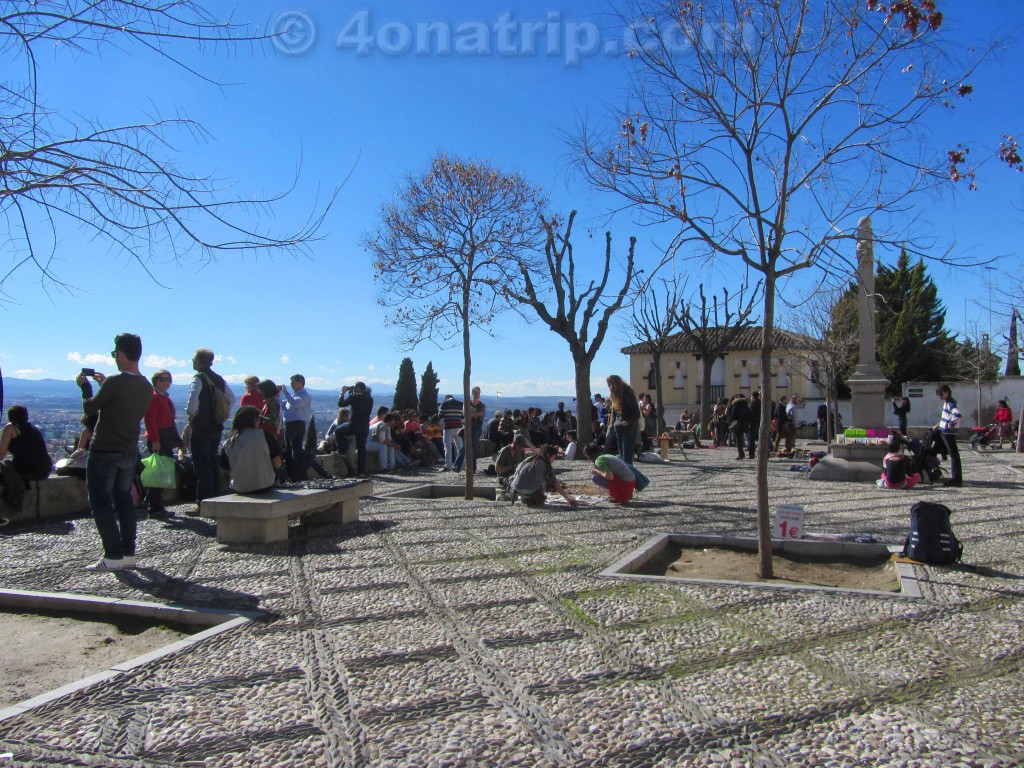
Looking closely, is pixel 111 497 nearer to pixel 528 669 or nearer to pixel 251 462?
pixel 251 462

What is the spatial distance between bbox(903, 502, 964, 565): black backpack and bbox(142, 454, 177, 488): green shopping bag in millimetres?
6862

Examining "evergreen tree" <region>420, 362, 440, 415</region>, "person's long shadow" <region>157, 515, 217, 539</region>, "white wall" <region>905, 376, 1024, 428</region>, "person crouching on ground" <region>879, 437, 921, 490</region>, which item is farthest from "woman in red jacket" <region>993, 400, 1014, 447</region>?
"evergreen tree" <region>420, 362, 440, 415</region>

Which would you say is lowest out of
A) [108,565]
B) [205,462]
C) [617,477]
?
[108,565]

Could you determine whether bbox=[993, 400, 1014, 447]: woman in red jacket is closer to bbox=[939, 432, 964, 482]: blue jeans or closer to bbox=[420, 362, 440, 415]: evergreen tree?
bbox=[939, 432, 964, 482]: blue jeans

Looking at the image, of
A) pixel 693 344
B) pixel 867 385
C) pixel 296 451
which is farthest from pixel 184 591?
pixel 693 344

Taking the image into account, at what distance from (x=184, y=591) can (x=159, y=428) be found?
161 inches

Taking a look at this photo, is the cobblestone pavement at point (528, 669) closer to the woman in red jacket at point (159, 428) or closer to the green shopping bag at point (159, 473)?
the green shopping bag at point (159, 473)

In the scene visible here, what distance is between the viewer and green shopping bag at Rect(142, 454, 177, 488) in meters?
7.95

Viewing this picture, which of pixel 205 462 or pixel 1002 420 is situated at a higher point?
pixel 1002 420

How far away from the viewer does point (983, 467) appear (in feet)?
52.6

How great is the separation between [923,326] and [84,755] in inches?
1812

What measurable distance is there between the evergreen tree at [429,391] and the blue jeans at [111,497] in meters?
42.4

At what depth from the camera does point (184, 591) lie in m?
5.36

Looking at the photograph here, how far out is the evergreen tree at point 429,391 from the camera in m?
49.2
